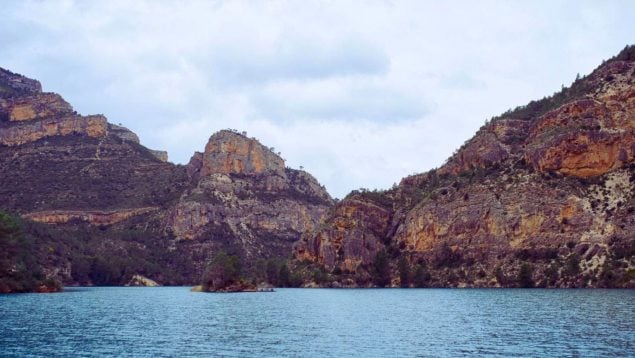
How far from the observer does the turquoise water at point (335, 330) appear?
47.5m

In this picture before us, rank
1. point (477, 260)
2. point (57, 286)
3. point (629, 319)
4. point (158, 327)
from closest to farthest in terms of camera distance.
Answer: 1. point (629, 319)
2. point (158, 327)
3. point (57, 286)
4. point (477, 260)

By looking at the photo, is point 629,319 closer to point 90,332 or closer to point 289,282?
point 90,332

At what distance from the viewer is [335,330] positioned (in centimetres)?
6206

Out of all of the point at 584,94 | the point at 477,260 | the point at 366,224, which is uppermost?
the point at 584,94

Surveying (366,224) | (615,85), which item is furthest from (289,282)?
(615,85)

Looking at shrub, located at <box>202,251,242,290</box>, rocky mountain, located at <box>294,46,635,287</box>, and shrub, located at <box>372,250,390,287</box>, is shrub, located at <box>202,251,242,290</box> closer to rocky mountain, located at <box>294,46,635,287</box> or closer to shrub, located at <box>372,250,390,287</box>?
rocky mountain, located at <box>294,46,635,287</box>

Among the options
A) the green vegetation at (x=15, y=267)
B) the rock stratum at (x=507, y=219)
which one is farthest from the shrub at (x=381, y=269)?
the green vegetation at (x=15, y=267)

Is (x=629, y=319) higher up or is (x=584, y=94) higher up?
(x=584, y=94)

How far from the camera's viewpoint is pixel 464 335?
55469 millimetres

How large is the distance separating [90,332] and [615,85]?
5441 inches

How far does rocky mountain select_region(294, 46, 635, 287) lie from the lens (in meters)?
135

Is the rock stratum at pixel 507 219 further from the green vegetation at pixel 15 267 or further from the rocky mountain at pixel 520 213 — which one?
the green vegetation at pixel 15 267

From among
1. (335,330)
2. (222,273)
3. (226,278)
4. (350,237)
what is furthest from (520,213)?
(335,330)

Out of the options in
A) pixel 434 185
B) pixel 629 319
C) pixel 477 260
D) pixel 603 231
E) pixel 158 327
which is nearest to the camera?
pixel 629 319
